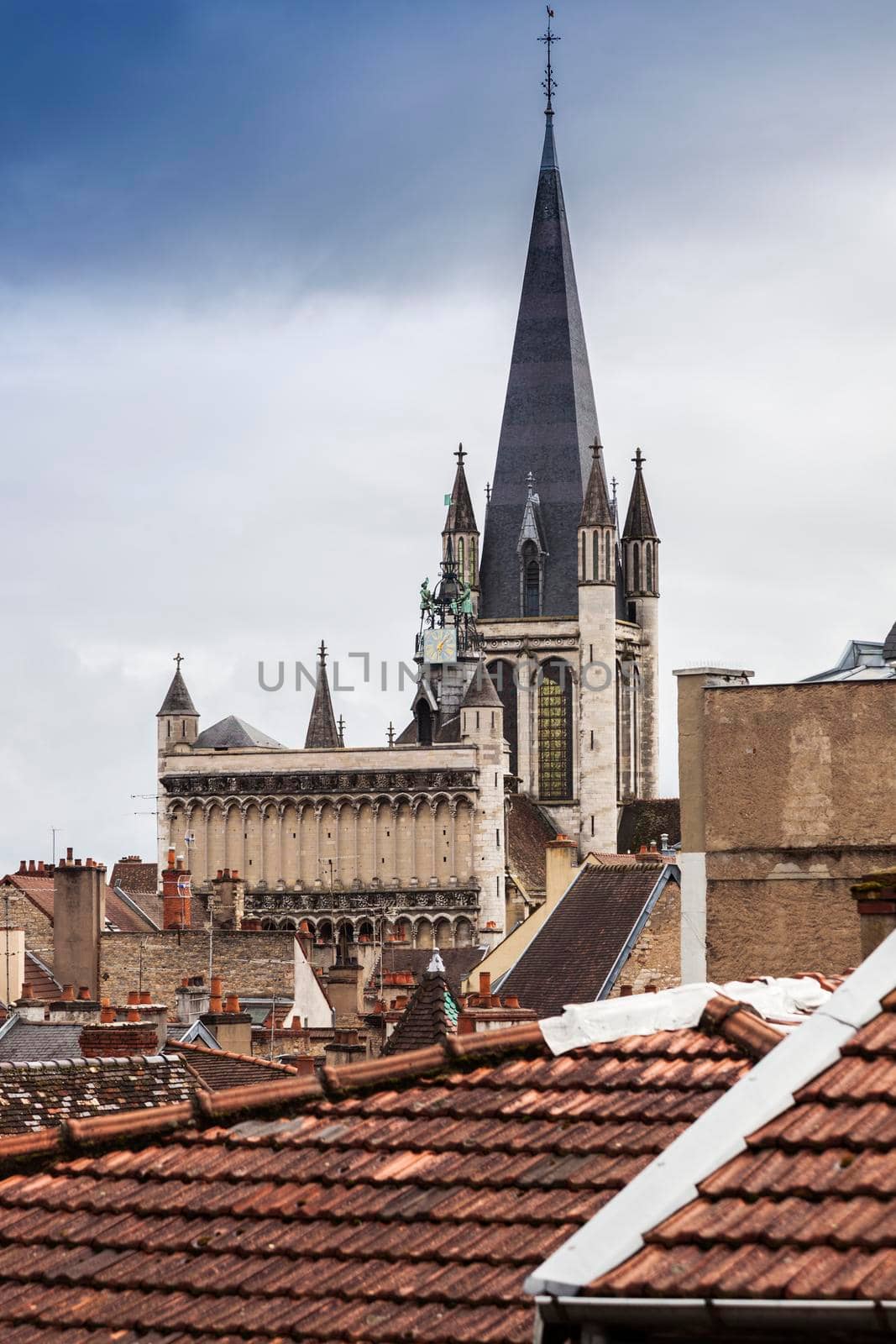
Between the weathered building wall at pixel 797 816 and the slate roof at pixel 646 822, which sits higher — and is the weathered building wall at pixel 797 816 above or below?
below

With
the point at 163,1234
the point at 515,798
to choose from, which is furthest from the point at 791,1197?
the point at 515,798

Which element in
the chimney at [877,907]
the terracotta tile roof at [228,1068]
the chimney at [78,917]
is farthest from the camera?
the chimney at [78,917]

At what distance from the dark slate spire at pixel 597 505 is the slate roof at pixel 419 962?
3888 cm

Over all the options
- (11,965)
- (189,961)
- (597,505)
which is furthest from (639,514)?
(11,965)

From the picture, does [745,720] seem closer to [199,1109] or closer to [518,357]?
[199,1109]

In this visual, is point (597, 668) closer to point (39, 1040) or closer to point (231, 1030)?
point (231, 1030)

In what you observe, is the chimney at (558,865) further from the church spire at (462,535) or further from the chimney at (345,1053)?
the church spire at (462,535)

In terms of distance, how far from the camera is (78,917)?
5716 cm

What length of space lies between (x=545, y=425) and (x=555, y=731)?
14.6 metres

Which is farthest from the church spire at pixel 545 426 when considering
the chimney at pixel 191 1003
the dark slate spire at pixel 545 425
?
the chimney at pixel 191 1003

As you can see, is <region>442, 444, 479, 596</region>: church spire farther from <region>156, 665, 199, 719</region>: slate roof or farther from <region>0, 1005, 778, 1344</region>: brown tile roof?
<region>0, 1005, 778, 1344</region>: brown tile roof

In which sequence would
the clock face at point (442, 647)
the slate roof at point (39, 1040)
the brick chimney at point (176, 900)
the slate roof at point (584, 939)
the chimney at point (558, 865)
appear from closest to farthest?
the slate roof at point (39, 1040) → the slate roof at point (584, 939) → the chimney at point (558, 865) → the brick chimney at point (176, 900) → the clock face at point (442, 647)

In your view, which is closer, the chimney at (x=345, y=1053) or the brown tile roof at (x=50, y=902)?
the chimney at (x=345, y=1053)

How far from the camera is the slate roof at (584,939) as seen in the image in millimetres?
36688
